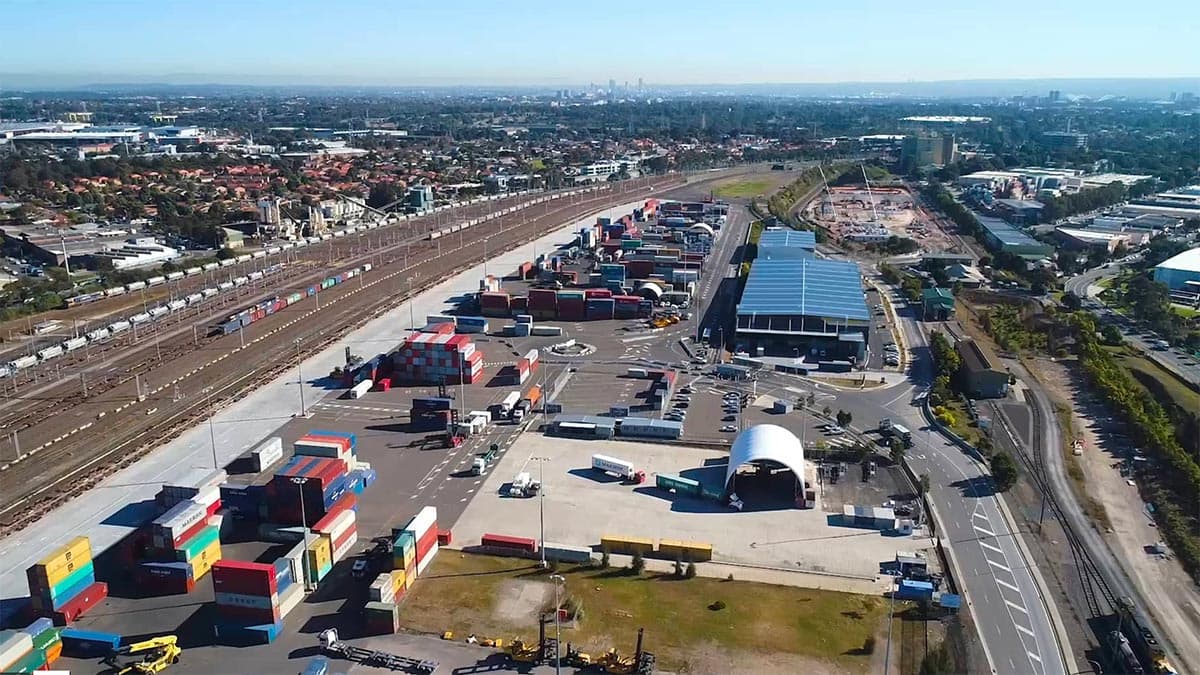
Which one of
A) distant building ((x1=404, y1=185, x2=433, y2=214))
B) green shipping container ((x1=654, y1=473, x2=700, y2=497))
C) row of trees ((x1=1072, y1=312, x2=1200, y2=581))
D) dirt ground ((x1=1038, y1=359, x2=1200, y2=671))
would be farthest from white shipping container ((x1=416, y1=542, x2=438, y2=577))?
distant building ((x1=404, y1=185, x2=433, y2=214))

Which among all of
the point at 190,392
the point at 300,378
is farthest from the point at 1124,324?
the point at 190,392

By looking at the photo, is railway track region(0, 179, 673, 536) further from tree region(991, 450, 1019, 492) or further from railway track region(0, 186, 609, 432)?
tree region(991, 450, 1019, 492)

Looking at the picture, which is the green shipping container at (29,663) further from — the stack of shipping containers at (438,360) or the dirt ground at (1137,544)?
the dirt ground at (1137,544)

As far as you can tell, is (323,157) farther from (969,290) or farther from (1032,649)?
(1032,649)

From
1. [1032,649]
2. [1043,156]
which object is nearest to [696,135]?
[1043,156]

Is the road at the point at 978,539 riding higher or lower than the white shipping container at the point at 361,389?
lower

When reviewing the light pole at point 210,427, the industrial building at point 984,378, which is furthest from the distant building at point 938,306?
the light pole at point 210,427

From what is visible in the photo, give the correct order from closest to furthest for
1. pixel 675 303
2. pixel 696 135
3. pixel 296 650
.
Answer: pixel 296 650 → pixel 675 303 → pixel 696 135
